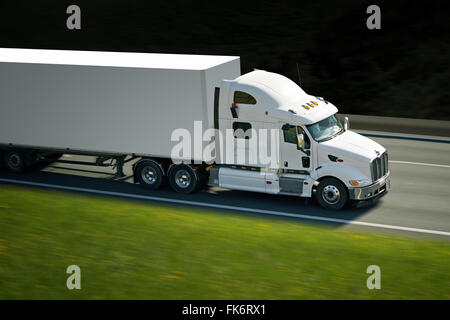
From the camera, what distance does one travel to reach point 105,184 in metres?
19.1

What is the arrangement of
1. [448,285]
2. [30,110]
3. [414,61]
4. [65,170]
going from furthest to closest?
[414,61] → [65,170] → [30,110] → [448,285]

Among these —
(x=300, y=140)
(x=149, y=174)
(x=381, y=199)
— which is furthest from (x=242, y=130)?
(x=381, y=199)

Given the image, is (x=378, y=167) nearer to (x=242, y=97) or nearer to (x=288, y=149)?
(x=288, y=149)

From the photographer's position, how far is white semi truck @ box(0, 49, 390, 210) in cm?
1667

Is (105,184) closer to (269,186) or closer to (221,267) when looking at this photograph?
(269,186)

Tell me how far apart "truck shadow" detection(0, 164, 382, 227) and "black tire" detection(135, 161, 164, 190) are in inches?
7.2

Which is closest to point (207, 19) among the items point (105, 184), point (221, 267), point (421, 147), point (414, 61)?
point (414, 61)

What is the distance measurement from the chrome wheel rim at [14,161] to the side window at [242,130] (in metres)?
6.87

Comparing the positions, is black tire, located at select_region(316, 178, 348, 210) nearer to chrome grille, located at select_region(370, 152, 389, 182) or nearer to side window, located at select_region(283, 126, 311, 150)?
chrome grille, located at select_region(370, 152, 389, 182)

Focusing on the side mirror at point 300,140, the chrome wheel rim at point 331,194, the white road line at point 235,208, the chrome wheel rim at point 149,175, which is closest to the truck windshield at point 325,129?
the side mirror at point 300,140

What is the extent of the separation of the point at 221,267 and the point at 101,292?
2.06 metres

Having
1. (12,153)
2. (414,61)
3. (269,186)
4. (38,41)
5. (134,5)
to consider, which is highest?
(134,5)

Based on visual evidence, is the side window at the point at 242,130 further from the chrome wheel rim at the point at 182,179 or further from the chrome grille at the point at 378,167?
the chrome grille at the point at 378,167

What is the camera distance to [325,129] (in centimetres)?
1706
